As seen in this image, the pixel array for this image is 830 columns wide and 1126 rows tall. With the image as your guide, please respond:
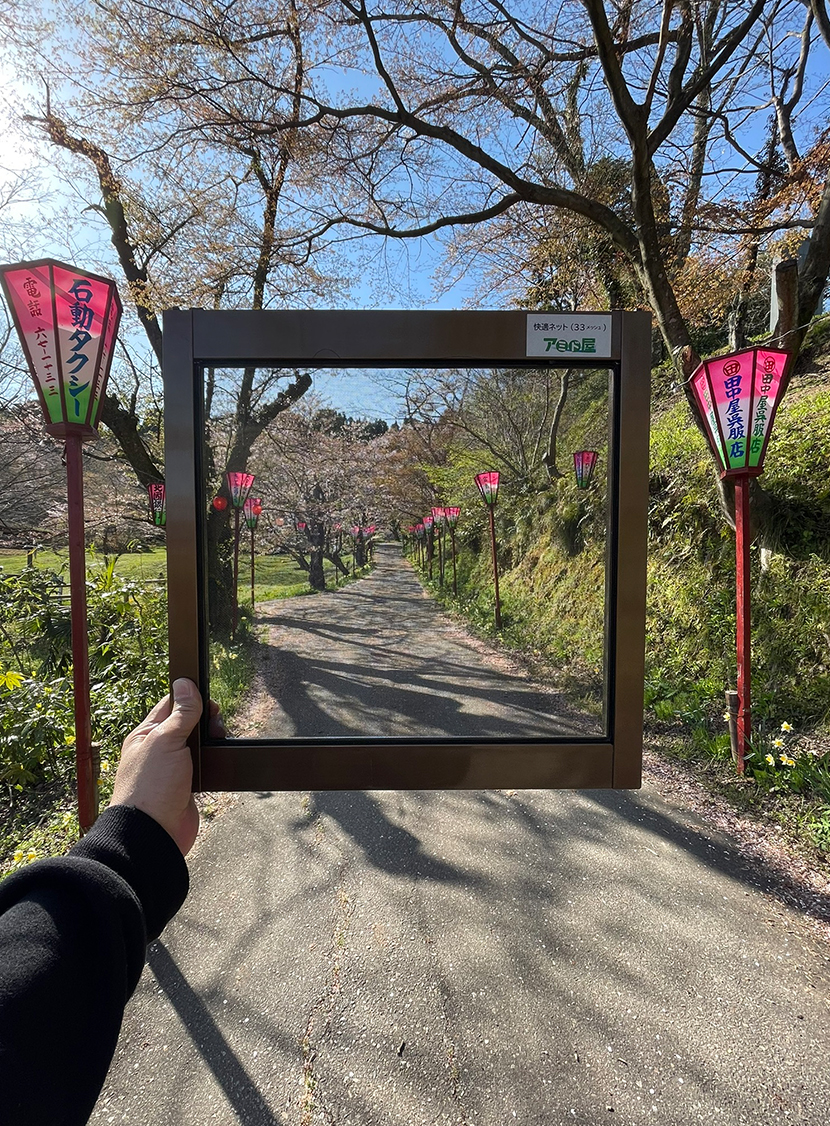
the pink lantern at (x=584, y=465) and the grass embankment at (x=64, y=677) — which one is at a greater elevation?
the pink lantern at (x=584, y=465)

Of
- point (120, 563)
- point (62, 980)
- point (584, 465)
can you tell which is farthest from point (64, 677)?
point (120, 563)

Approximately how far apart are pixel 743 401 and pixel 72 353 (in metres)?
3.70

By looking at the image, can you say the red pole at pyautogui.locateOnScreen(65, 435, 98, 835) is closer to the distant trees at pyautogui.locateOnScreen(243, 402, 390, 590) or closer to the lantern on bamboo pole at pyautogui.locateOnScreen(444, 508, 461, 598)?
the distant trees at pyautogui.locateOnScreen(243, 402, 390, 590)

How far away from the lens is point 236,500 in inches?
52.7

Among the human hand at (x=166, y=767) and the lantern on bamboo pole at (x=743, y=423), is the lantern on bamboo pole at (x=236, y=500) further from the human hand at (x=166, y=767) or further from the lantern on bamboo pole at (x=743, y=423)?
the lantern on bamboo pole at (x=743, y=423)

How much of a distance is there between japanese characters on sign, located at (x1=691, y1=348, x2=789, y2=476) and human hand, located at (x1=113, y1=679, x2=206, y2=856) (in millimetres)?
3283

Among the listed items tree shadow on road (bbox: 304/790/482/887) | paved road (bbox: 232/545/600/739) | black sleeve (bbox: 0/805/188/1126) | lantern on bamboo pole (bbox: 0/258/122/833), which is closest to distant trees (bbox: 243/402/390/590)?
paved road (bbox: 232/545/600/739)

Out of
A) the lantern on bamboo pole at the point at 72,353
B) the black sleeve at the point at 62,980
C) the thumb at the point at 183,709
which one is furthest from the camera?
the lantern on bamboo pole at the point at 72,353

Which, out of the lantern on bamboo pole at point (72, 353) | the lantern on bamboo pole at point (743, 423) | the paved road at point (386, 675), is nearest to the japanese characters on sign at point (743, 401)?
the lantern on bamboo pole at point (743, 423)

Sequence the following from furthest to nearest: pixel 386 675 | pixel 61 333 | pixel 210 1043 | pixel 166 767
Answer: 1. pixel 61 333
2. pixel 210 1043
3. pixel 386 675
4. pixel 166 767

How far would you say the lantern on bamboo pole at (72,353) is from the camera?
A: 6.44ft

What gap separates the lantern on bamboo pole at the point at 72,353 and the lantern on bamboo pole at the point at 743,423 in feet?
11.3

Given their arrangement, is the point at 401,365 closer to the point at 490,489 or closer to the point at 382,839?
the point at 490,489

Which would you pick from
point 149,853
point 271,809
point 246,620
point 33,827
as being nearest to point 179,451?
point 246,620
